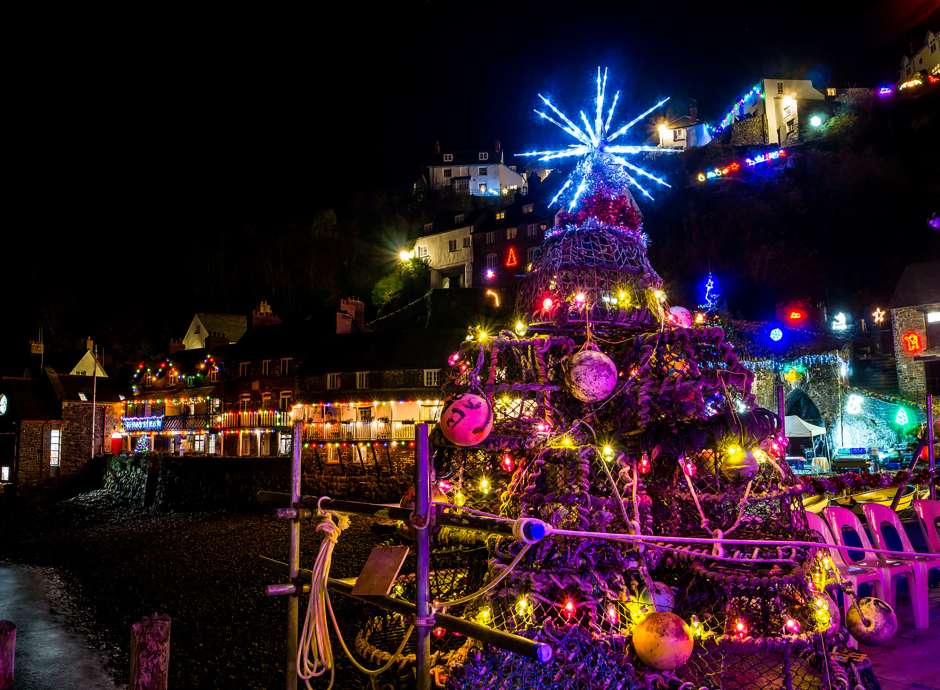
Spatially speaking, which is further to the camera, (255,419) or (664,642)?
(255,419)

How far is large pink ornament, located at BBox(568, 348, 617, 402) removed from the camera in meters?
6.25

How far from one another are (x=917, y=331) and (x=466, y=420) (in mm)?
35096

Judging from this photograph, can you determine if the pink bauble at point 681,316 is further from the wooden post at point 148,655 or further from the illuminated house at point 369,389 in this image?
the illuminated house at point 369,389

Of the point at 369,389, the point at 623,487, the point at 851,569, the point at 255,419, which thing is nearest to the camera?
the point at 623,487

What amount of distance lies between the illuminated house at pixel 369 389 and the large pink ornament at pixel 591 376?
26.4 m

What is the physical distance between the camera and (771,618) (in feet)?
18.6

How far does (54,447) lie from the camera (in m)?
45.3

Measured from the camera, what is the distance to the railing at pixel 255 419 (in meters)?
39.9

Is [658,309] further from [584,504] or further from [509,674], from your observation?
[509,674]

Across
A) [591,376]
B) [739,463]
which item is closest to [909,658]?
[739,463]

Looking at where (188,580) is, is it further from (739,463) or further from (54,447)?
(54,447)

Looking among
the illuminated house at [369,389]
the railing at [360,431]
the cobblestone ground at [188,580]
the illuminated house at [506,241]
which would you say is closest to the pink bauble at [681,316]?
the cobblestone ground at [188,580]

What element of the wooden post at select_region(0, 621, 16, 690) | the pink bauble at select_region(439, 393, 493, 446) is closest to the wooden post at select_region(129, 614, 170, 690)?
the wooden post at select_region(0, 621, 16, 690)

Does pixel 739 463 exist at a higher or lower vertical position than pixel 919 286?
lower
